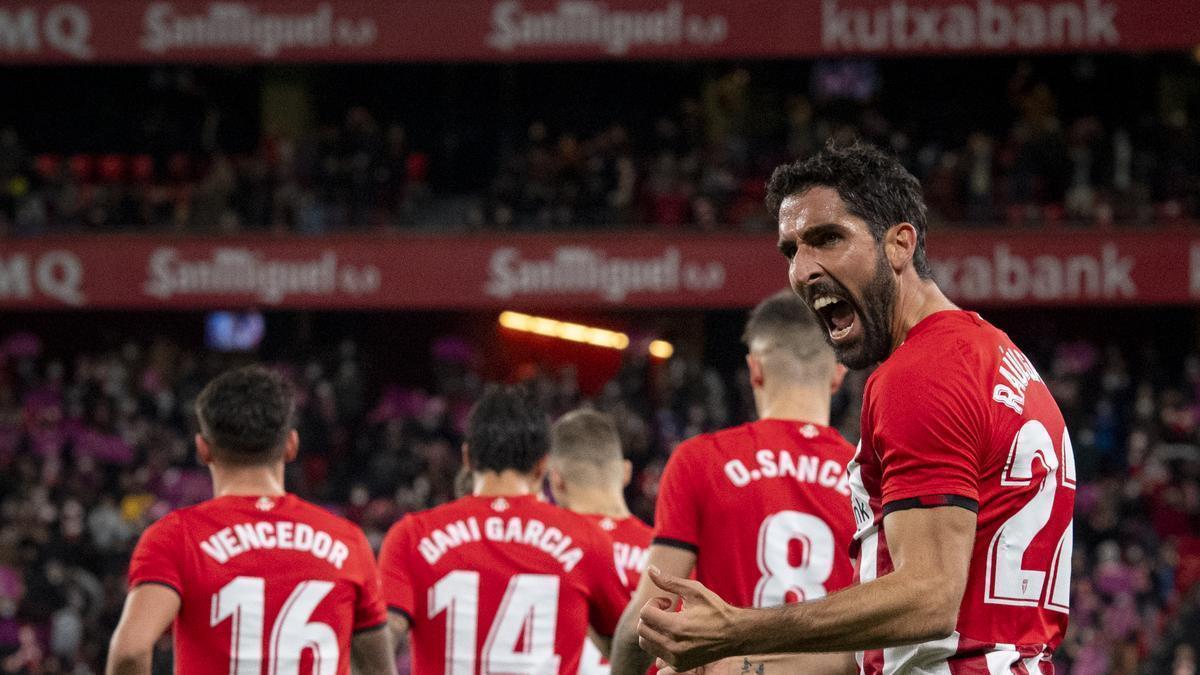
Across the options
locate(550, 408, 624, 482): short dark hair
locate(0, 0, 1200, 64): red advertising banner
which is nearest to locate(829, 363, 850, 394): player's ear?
locate(550, 408, 624, 482): short dark hair

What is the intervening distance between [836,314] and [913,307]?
0.45ft

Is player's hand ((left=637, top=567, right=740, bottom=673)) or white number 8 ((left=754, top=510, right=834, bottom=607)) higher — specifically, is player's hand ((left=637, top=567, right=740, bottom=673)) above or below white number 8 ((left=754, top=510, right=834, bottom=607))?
above

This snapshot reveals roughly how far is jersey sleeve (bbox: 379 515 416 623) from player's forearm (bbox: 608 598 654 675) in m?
0.79

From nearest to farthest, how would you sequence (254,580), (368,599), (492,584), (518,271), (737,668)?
1. (737,668)
2. (254,580)
3. (368,599)
4. (492,584)
5. (518,271)

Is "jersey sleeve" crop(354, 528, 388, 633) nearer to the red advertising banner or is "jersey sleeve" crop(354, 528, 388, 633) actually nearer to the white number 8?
the white number 8

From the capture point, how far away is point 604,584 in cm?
473

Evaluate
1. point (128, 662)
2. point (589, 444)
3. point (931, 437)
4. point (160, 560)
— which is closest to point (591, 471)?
point (589, 444)

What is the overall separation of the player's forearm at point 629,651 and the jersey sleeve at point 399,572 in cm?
79

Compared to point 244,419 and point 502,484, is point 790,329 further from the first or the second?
point 244,419

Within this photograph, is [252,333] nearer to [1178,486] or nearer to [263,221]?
[263,221]

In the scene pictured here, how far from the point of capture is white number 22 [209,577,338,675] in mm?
3922

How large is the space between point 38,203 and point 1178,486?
14.7m

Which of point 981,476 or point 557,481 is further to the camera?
point 557,481

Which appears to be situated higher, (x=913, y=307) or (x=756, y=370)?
(x=913, y=307)
